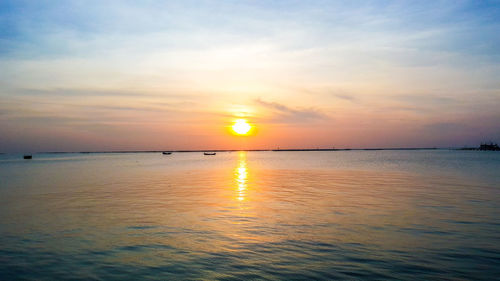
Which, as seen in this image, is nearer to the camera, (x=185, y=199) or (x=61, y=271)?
(x=61, y=271)

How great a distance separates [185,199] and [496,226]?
22.0 meters

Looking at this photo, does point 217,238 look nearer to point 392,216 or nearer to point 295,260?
point 295,260

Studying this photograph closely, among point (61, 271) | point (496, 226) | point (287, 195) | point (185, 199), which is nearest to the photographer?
point (61, 271)

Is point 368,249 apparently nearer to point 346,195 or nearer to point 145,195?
point 346,195

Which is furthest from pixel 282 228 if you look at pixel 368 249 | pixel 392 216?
pixel 392 216

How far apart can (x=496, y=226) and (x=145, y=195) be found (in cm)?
2727

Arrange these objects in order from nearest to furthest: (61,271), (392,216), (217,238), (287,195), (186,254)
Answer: (61,271) → (186,254) → (217,238) → (392,216) → (287,195)

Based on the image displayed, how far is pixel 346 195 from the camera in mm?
29359

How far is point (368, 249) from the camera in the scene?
13328 millimetres

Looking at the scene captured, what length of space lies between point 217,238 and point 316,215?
7.66 m

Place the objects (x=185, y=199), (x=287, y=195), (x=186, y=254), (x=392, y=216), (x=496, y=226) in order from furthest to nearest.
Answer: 1. (x=287, y=195)
2. (x=185, y=199)
3. (x=392, y=216)
4. (x=496, y=226)
5. (x=186, y=254)

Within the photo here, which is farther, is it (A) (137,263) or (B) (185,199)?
(B) (185,199)

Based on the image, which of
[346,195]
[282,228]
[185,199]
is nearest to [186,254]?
[282,228]

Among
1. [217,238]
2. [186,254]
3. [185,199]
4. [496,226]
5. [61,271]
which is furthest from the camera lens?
[185,199]
